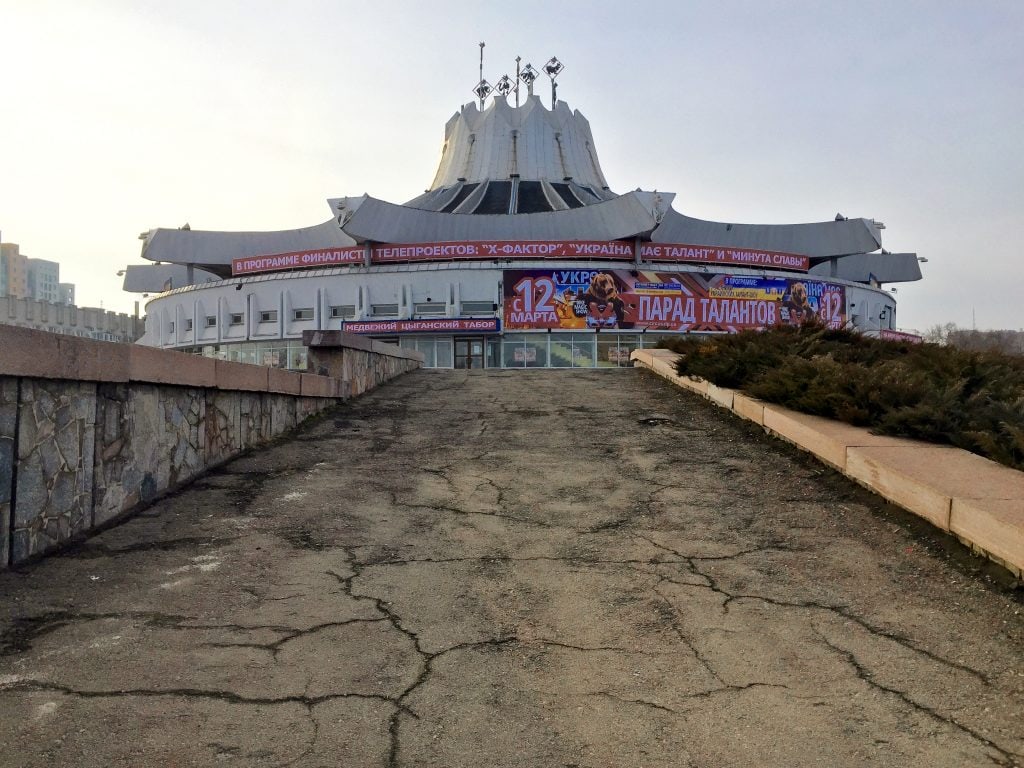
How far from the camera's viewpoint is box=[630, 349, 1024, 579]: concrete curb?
4457 mm

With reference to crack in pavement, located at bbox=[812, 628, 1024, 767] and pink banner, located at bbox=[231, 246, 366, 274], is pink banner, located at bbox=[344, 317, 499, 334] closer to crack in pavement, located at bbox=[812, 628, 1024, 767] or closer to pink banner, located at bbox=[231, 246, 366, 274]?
pink banner, located at bbox=[231, 246, 366, 274]

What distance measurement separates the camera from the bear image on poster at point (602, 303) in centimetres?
4175

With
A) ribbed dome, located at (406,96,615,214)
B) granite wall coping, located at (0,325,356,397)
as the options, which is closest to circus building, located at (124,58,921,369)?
ribbed dome, located at (406,96,615,214)

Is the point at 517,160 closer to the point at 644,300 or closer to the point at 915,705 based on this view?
the point at 644,300

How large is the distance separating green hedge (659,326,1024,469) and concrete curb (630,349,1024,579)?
0.16 m

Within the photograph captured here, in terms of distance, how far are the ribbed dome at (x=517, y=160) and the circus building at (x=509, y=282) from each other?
2003 millimetres

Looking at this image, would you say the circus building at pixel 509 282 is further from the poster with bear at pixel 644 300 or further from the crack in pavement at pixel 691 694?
the crack in pavement at pixel 691 694

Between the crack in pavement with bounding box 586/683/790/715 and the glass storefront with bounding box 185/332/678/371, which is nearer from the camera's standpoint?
the crack in pavement with bounding box 586/683/790/715

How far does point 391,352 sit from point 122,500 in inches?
377

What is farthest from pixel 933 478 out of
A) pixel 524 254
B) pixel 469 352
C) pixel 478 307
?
pixel 524 254

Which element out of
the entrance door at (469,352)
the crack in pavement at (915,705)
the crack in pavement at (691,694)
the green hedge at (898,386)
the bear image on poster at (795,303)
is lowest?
the crack in pavement at (691,694)

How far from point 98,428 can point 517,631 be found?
12.7 ft

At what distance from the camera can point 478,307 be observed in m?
42.3

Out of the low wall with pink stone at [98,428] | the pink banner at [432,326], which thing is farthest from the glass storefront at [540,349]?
the low wall with pink stone at [98,428]
